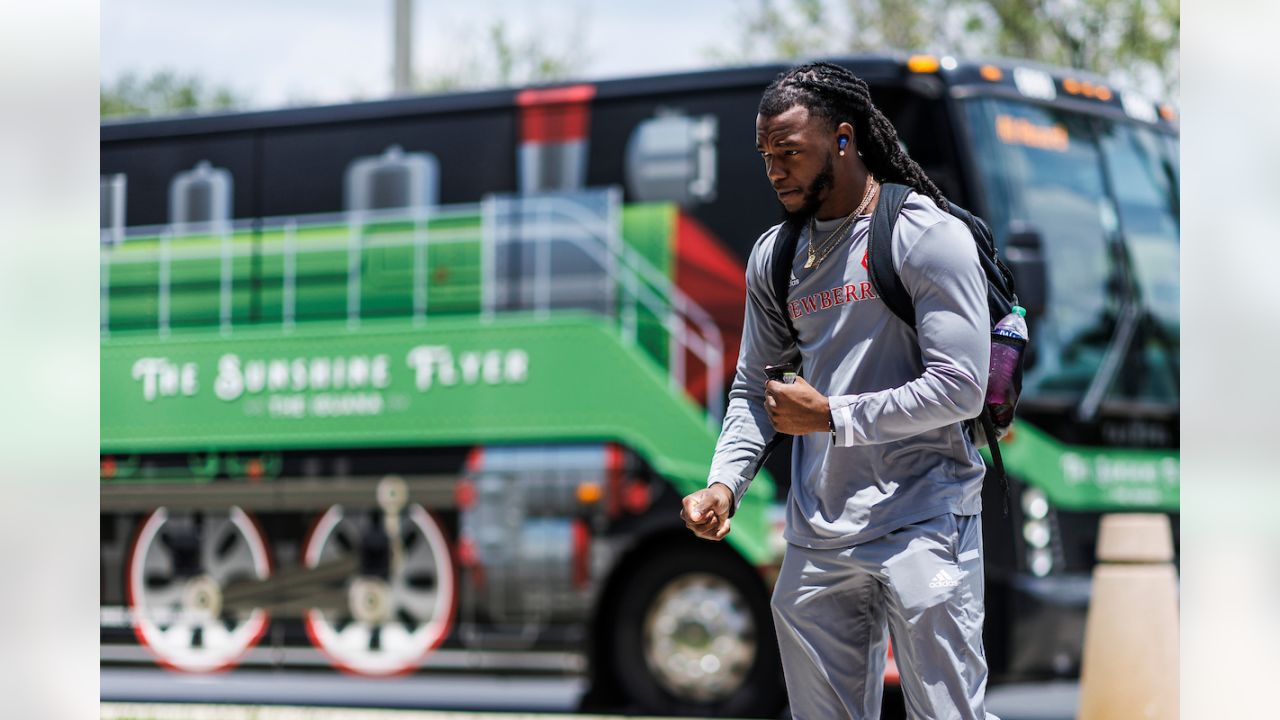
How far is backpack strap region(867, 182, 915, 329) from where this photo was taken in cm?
365

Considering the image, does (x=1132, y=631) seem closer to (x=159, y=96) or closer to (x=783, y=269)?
(x=783, y=269)

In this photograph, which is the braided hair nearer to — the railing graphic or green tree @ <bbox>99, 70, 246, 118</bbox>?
the railing graphic

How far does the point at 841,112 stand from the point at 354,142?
22.3 ft

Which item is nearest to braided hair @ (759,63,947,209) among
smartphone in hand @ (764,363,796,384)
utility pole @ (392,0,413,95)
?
smartphone in hand @ (764,363,796,384)

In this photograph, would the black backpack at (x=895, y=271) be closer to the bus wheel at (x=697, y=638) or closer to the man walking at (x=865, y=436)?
the man walking at (x=865, y=436)

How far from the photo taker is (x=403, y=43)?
1455 cm

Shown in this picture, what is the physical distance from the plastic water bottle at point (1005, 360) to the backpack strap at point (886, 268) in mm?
218

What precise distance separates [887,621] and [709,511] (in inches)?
17.6

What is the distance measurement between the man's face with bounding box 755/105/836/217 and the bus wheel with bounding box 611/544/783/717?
18.0 ft

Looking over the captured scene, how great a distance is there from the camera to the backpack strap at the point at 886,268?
3650 mm

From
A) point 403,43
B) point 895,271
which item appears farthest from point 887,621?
point 403,43

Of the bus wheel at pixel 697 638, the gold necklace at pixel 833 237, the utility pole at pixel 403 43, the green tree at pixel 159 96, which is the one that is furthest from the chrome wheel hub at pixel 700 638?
the green tree at pixel 159 96
